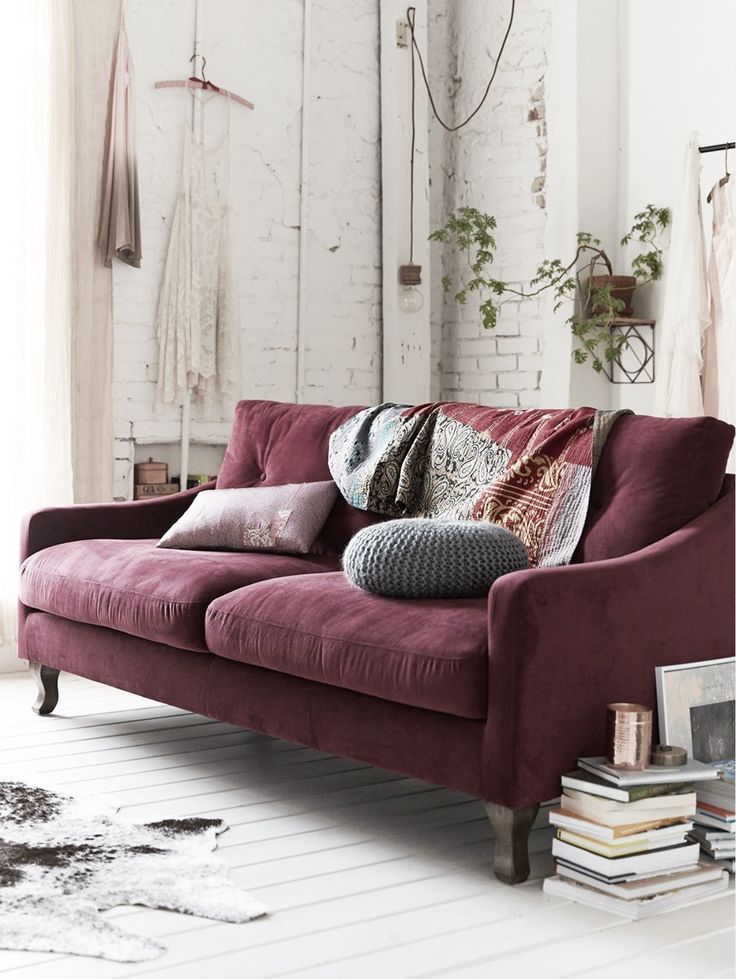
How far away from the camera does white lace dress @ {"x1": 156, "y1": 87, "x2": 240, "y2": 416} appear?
5012 mm

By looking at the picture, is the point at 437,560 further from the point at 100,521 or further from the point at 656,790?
the point at 100,521

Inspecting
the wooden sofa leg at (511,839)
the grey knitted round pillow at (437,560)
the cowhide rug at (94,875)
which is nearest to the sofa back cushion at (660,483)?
the grey knitted round pillow at (437,560)

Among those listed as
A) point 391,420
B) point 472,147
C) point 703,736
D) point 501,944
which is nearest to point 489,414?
point 391,420

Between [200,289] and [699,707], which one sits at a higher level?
[200,289]

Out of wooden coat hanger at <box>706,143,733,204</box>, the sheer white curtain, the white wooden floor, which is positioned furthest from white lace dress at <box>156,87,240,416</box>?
wooden coat hanger at <box>706,143,733,204</box>

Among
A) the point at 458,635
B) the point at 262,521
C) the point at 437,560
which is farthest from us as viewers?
the point at 262,521

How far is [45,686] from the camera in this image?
409 centimetres

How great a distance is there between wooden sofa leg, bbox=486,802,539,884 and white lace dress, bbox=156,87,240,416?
2833 millimetres

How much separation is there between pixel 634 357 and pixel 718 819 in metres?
2.56

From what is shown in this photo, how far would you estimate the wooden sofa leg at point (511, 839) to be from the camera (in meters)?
2.57

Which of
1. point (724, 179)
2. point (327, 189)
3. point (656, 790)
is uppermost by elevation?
point (327, 189)

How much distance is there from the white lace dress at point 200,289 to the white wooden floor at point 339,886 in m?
1.67

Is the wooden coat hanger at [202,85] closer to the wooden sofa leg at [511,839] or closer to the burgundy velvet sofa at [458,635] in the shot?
the burgundy velvet sofa at [458,635]

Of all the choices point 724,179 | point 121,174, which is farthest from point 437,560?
point 121,174
